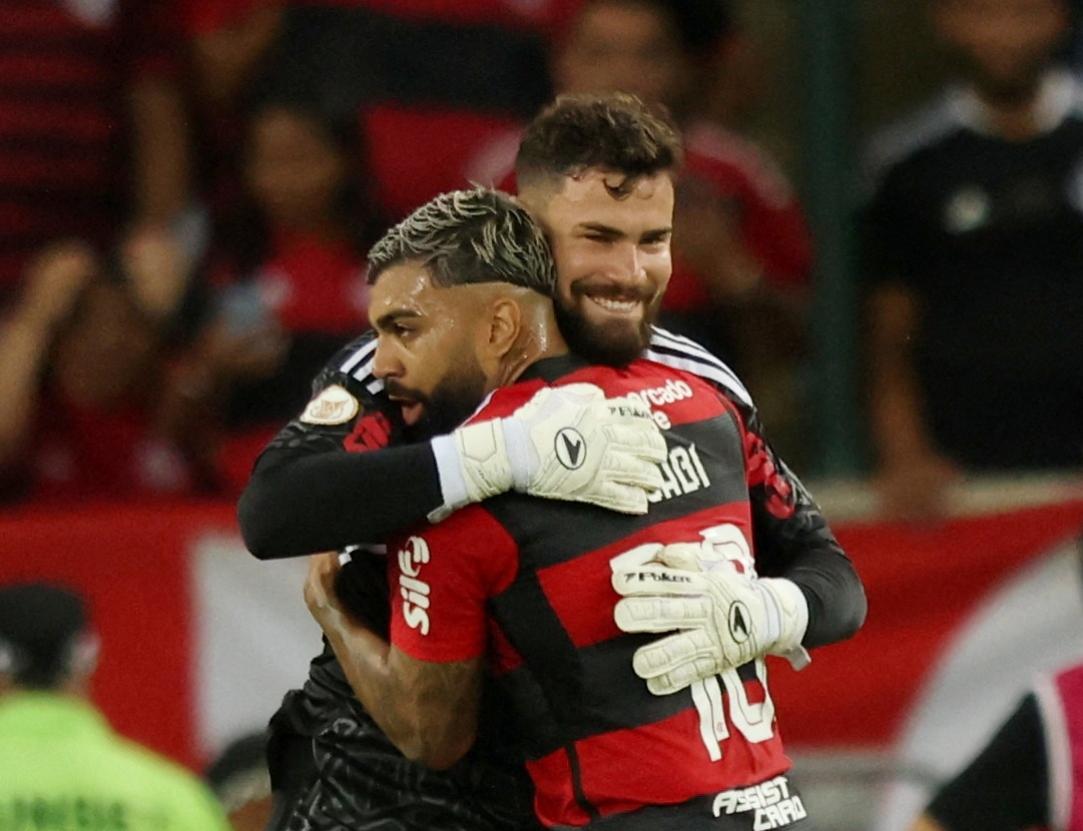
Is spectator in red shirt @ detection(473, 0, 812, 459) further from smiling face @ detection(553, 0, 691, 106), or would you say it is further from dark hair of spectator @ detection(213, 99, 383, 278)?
dark hair of spectator @ detection(213, 99, 383, 278)

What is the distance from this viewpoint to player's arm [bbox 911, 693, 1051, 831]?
11.8 feet

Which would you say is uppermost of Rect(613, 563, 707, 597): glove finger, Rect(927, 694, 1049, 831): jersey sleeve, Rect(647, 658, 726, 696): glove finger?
Rect(613, 563, 707, 597): glove finger

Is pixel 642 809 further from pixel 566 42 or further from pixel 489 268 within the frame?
pixel 566 42

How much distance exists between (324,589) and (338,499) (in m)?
0.37

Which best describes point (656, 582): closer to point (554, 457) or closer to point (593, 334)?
point (554, 457)

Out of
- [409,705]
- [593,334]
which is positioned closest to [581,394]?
[593,334]

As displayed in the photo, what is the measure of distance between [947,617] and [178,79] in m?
2.68

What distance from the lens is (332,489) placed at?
317cm

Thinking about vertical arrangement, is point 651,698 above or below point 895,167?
below

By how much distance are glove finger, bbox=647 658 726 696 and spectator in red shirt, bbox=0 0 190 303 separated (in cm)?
363

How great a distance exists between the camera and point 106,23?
21.2 ft

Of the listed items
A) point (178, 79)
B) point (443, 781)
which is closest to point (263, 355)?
point (178, 79)

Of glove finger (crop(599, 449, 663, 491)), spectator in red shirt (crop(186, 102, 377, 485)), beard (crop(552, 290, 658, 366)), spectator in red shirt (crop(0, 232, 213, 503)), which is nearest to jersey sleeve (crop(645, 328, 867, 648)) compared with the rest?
beard (crop(552, 290, 658, 366))

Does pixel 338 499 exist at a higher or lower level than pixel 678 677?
higher
